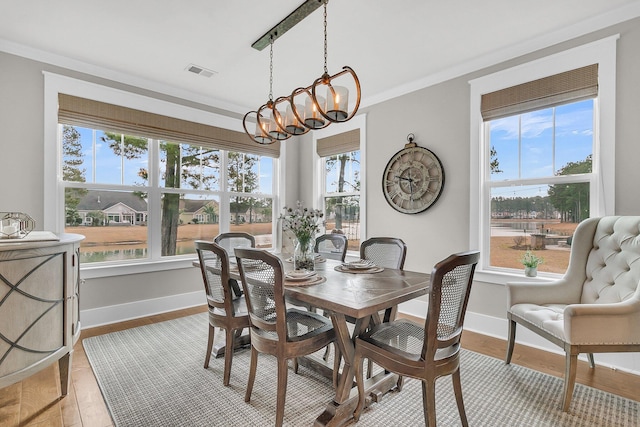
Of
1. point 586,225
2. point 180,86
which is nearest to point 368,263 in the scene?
point 586,225

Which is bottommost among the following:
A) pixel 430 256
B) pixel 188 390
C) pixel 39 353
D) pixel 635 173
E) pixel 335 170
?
pixel 188 390

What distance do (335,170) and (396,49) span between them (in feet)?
6.84

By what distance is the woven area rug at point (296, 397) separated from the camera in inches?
72.9

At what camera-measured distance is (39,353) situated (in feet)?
6.25

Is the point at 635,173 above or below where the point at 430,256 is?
above

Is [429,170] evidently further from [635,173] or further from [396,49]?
[635,173]

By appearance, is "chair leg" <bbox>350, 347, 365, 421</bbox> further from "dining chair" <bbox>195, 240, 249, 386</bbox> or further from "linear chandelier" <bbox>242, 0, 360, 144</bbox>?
"linear chandelier" <bbox>242, 0, 360, 144</bbox>

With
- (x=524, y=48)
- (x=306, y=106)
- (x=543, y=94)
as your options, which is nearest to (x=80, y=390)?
(x=306, y=106)

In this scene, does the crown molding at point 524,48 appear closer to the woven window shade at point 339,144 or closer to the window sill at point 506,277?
the woven window shade at point 339,144

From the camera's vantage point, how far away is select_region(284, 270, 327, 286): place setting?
1974mm

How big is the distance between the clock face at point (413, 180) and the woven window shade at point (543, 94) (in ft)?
2.35

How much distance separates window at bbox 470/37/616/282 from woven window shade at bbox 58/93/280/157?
3.06 metres

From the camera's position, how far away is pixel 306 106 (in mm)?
2346

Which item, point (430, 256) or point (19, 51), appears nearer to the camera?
point (19, 51)
